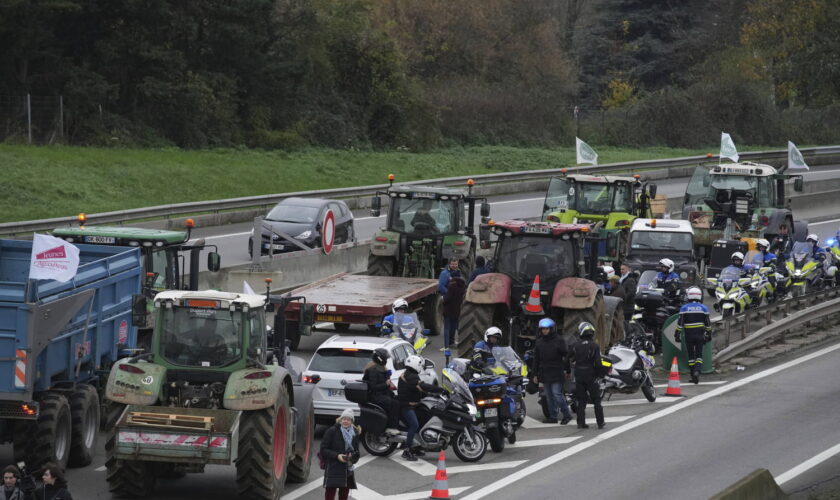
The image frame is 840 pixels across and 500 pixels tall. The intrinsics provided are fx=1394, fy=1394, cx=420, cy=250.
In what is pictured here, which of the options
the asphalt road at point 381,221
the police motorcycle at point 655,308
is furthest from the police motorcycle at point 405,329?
the asphalt road at point 381,221

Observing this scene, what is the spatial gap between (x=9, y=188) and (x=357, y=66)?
80.4 ft

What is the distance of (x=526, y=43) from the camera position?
235 feet

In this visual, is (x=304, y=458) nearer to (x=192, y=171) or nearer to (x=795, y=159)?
(x=795, y=159)

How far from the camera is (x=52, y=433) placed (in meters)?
15.6

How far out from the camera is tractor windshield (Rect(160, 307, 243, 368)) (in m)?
15.5

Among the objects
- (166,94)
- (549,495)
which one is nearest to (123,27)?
(166,94)

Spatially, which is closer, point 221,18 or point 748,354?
point 748,354

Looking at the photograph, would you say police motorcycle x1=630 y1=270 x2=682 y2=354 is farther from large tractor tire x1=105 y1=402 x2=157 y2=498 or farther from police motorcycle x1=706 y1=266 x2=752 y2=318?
large tractor tire x1=105 y1=402 x2=157 y2=498

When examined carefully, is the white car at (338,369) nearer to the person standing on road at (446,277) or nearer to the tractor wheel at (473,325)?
the tractor wheel at (473,325)

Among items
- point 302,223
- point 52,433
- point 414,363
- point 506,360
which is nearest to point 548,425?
point 506,360

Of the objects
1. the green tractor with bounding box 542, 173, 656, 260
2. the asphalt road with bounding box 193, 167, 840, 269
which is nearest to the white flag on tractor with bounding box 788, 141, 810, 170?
the asphalt road with bounding box 193, 167, 840, 269

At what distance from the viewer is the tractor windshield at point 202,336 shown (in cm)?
1548

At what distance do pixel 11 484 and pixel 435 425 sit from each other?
21.2 feet

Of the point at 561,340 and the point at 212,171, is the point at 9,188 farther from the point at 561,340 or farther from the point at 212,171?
the point at 561,340
